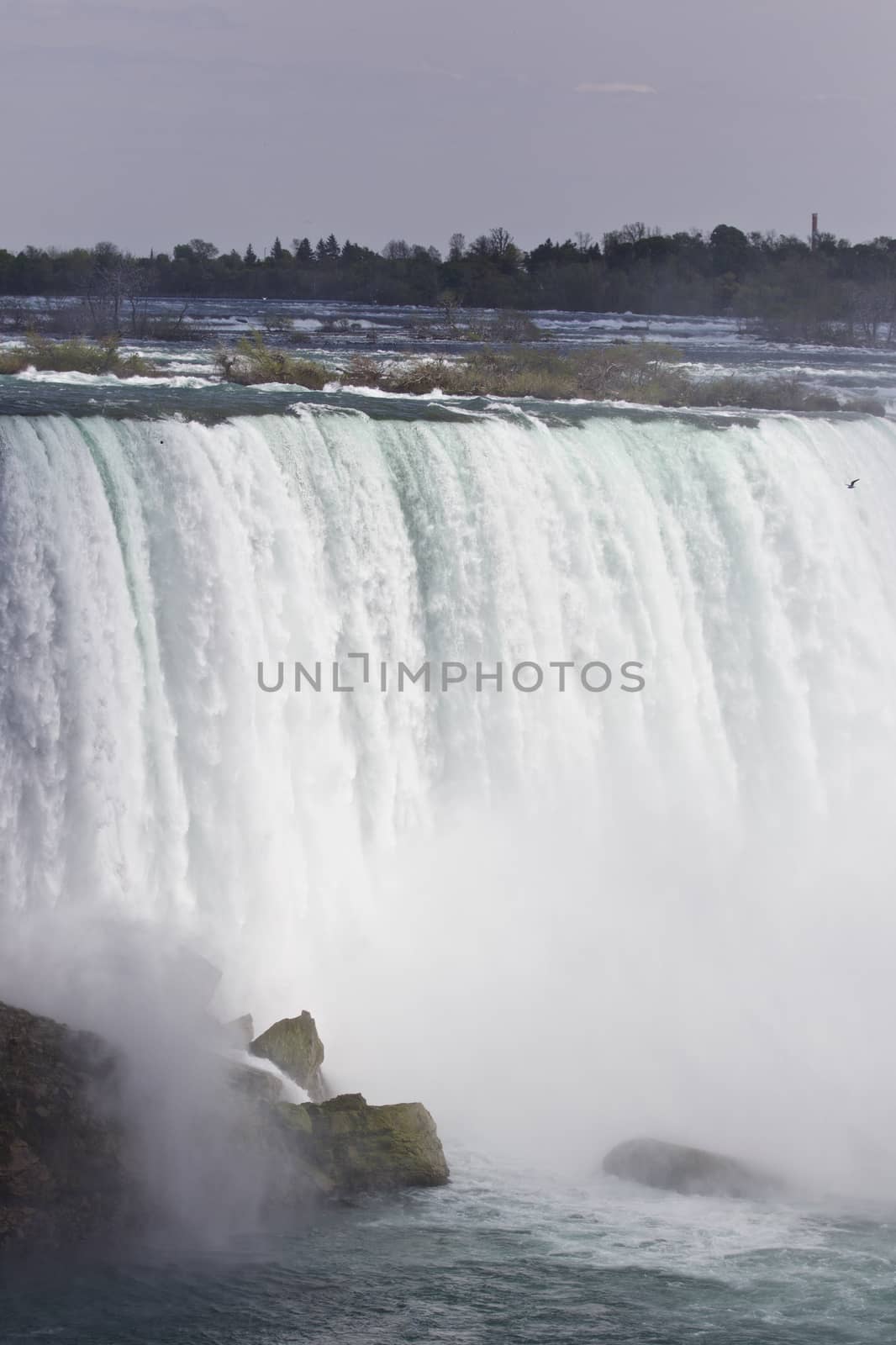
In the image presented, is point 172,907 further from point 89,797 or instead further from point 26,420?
point 26,420

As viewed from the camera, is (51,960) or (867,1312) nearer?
(867,1312)

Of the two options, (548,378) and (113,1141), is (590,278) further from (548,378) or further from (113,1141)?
(113,1141)

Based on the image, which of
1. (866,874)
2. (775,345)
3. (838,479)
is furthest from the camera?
(775,345)

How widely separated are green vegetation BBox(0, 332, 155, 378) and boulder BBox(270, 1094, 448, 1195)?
508 inches

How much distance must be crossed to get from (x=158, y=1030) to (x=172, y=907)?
6.81ft

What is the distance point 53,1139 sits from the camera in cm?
967

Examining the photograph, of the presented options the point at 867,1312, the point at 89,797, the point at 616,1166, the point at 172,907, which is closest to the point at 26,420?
the point at 89,797

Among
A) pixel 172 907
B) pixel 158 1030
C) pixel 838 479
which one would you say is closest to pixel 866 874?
pixel 838 479

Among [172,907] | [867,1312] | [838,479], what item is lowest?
[867,1312]

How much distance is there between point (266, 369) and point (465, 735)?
8962mm

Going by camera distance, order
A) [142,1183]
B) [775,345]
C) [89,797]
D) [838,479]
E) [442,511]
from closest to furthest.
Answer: [142,1183] → [89,797] → [442,511] → [838,479] → [775,345]

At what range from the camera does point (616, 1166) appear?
434 inches

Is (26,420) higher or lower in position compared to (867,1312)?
higher

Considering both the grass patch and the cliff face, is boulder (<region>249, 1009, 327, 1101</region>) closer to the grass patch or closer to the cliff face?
the cliff face
